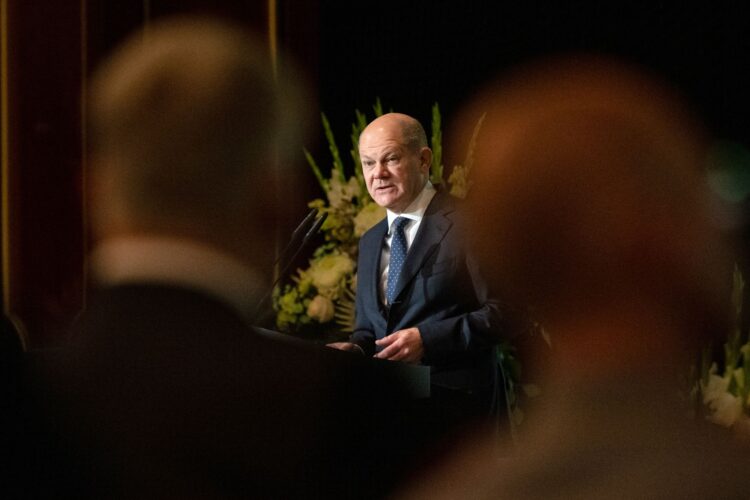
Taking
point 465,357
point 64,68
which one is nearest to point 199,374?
point 465,357

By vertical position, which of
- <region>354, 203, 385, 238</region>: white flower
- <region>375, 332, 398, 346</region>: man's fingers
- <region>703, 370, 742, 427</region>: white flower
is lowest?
<region>703, 370, 742, 427</region>: white flower

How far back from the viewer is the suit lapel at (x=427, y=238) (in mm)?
1884

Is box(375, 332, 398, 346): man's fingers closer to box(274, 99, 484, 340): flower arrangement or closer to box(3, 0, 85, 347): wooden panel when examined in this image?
box(274, 99, 484, 340): flower arrangement

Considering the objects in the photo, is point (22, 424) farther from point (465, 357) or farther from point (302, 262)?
point (302, 262)

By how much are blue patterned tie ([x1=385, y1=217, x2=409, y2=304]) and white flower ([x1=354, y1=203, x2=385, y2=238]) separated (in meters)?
0.30

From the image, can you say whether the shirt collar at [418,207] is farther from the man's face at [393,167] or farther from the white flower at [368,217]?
the white flower at [368,217]

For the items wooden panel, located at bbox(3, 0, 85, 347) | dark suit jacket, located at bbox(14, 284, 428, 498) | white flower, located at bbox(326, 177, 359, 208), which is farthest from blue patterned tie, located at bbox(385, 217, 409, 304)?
wooden panel, located at bbox(3, 0, 85, 347)

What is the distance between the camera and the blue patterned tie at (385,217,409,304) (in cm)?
192

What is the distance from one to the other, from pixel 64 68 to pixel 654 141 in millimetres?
3213

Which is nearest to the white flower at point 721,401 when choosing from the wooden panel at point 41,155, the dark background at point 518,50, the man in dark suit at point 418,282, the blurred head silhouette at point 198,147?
the dark background at point 518,50

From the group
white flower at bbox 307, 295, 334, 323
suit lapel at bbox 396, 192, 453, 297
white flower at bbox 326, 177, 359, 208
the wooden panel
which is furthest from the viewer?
the wooden panel

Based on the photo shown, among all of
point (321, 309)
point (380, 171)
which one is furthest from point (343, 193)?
point (380, 171)

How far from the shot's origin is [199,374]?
32.7 inches

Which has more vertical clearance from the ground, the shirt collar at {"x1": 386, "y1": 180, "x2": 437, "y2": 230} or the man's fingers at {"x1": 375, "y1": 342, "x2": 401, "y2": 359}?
the shirt collar at {"x1": 386, "y1": 180, "x2": 437, "y2": 230}
